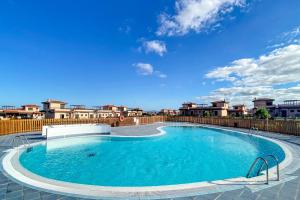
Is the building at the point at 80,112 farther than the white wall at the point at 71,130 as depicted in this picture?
Yes

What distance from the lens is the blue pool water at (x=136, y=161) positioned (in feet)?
20.7

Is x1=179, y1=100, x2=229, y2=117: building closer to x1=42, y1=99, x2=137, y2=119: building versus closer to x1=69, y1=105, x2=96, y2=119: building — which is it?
x1=42, y1=99, x2=137, y2=119: building

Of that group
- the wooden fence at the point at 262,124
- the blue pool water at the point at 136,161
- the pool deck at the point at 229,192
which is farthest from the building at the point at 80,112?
the pool deck at the point at 229,192

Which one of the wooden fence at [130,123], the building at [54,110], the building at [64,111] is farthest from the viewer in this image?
the building at [64,111]

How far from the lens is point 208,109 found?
4322 centimetres

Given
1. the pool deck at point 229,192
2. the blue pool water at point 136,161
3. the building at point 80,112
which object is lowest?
the blue pool water at point 136,161

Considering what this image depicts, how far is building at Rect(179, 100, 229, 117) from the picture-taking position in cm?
4164

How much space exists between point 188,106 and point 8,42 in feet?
133

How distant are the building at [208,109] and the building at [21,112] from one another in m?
33.8

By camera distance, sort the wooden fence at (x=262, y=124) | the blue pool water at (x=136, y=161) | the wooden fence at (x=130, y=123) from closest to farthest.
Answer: the blue pool water at (x=136, y=161) < the wooden fence at (x=130, y=123) < the wooden fence at (x=262, y=124)

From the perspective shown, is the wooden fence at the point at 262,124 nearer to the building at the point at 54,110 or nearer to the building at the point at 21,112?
the building at the point at 54,110

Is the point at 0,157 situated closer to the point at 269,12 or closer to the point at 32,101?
the point at 269,12

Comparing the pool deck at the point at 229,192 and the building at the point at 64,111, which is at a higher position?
the building at the point at 64,111

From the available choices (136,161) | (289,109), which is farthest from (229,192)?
(289,109)
